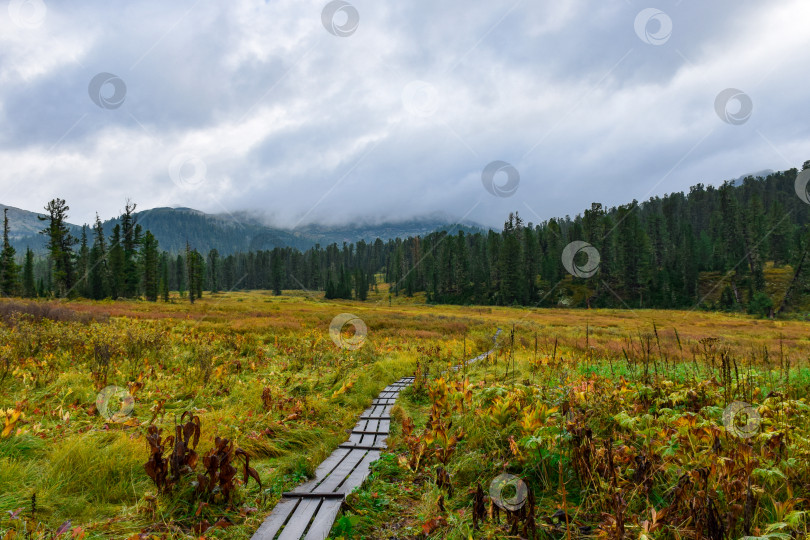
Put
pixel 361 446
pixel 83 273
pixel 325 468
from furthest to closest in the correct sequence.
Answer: pixel 83 273
pixel 361 446
pixel 325 468

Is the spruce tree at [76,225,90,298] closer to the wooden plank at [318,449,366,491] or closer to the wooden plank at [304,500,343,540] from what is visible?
the wooden plank at [318,449,366,491]

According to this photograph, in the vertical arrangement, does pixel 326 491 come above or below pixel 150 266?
below

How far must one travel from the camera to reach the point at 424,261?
318 feet

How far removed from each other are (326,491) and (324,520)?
1.59 feet

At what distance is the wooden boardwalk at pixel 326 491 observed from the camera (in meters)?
3.28

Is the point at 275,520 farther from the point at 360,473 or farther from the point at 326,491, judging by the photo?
the point at 360,473

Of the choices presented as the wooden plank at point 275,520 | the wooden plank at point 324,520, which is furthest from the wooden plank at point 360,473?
the wooden plank at point 275,520

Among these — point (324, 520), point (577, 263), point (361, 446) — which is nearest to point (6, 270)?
point (361, 446)

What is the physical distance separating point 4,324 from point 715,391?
57.2ft

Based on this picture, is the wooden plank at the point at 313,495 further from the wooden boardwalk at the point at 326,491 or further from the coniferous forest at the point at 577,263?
the coniferous forest at the point at 577,263

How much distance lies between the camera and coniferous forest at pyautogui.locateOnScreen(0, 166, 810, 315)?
54500mm

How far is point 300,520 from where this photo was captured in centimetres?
343

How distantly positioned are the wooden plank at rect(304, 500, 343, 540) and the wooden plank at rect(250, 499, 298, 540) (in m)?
0.28

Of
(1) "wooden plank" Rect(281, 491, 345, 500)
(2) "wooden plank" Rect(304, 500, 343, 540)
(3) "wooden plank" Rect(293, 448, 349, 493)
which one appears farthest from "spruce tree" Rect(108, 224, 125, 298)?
(2) "wooden plank" Rect(304, 500, 343, 540)
